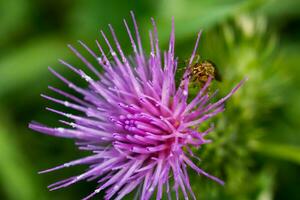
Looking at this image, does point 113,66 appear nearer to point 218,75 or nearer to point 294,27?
point 218,75

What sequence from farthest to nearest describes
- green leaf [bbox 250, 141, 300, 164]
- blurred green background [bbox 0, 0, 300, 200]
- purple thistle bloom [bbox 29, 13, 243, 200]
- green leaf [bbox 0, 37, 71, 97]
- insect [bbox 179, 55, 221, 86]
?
1. green leaf [bbox 0, 37, 71, 97]
2. green leaf [bbox 250, 141, 300, 164]
3. blurred green background [bbox 0, 0, 300, 200]
4. insect [bbox 179, 55, 221, 86]
5. purple thistle bloom [bbox 29, 13, 243, 200]

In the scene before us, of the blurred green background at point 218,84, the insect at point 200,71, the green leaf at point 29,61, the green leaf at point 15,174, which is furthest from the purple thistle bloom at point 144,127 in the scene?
the green leaf at point 29,61

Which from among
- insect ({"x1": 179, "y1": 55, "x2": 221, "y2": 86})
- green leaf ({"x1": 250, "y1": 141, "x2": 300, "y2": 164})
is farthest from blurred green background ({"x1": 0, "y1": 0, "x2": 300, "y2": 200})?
insect ({"x1": 179, "y1": 55, "x2": 221, "y2": 86})

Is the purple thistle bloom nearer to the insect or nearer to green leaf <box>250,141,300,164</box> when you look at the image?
the insect

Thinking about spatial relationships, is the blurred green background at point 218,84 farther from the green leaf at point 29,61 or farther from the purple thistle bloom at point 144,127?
the purple thistle bloom at point 144,127

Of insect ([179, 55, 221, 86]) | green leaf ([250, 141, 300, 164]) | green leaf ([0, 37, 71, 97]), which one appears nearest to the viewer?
insect ([179, 55, 221, 86])
